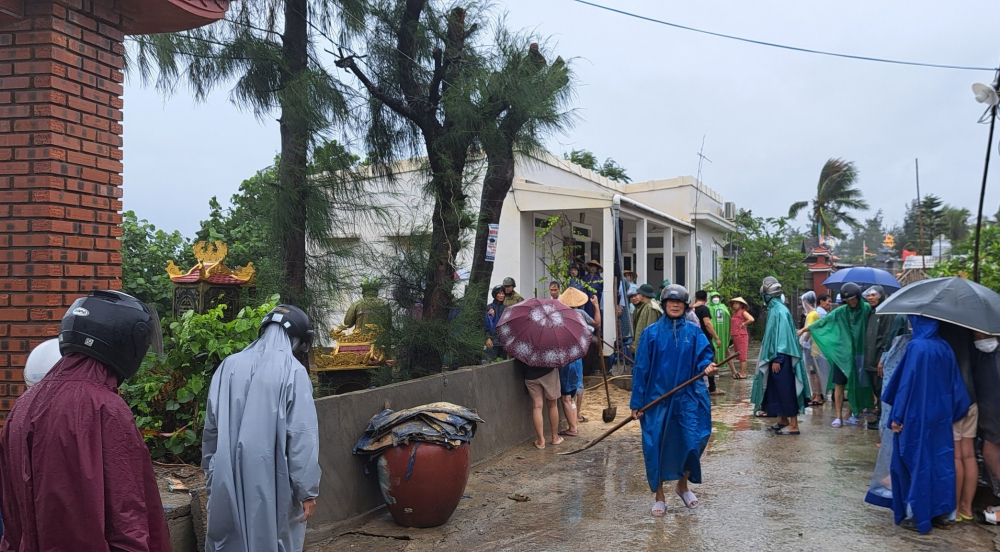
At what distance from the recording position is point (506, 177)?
9844mm

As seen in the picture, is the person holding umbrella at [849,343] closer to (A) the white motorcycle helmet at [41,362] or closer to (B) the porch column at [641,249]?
(B) the porch column at [641,249]

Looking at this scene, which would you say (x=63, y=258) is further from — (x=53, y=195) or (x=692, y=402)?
(x=692, y=402)

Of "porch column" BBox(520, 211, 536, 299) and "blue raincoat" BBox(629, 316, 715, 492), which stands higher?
"porch column" BBox(520, 211, 536, 299)

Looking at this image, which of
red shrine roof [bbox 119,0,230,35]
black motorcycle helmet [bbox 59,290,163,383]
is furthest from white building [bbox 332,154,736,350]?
black motorcycle helmet [bbox 59,290,163,383]

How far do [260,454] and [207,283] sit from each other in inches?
132

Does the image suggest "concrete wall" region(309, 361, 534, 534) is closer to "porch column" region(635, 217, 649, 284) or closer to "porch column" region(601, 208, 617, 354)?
"porch column" region(601, 208, 617, 354)

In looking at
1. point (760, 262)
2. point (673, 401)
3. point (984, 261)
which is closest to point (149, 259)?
point (673, 401)

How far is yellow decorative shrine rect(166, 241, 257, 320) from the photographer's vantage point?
22.5 feet

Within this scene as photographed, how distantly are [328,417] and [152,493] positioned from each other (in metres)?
2.93

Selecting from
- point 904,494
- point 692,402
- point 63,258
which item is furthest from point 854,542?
point 63,258

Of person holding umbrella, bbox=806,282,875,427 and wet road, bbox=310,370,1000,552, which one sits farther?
person holding umbrella, bbox=806,282,875,427

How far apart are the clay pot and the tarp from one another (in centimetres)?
6

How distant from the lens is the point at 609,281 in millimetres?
14828

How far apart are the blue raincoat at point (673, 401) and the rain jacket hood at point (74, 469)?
441 cm
